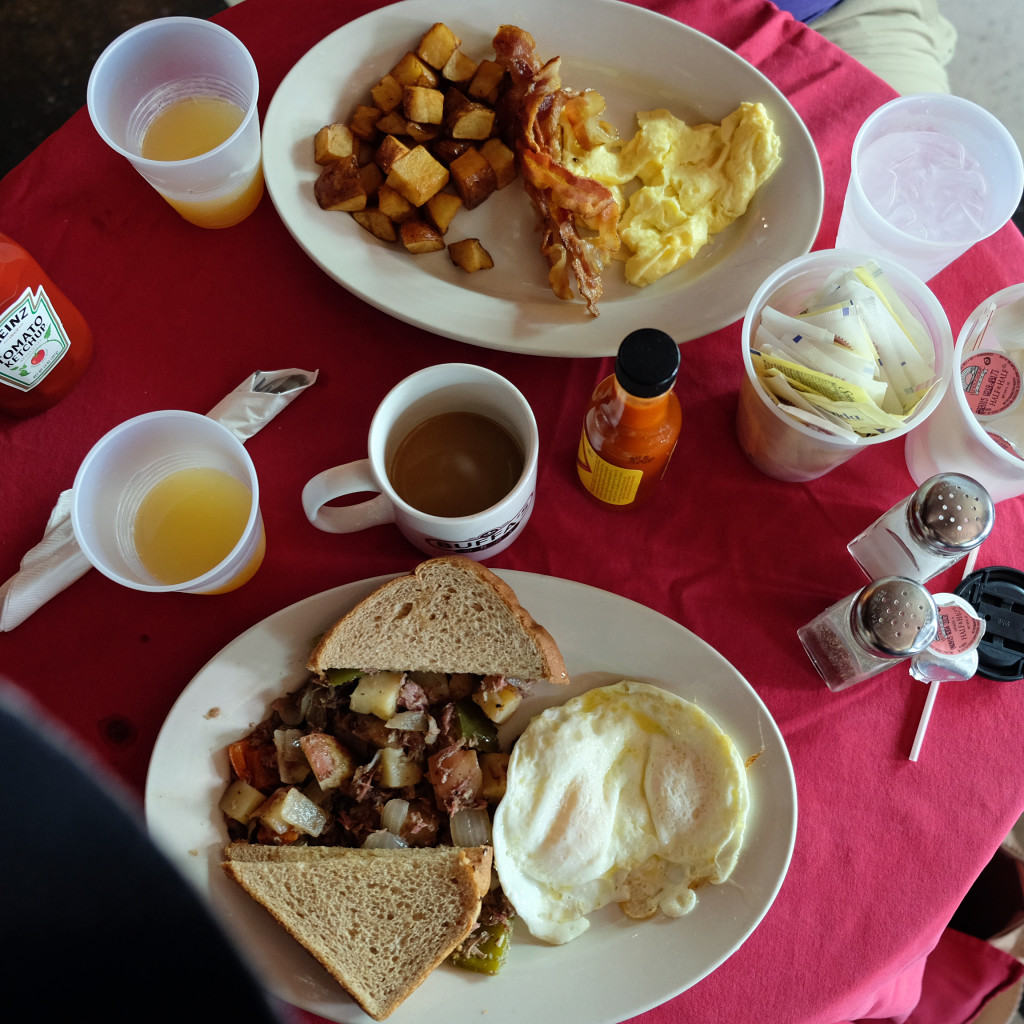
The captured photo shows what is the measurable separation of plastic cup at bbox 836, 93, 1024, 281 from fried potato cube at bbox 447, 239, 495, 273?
632 millimetres

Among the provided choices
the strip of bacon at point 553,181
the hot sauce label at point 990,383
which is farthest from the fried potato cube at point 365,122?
the hot sauce label at point 990,383

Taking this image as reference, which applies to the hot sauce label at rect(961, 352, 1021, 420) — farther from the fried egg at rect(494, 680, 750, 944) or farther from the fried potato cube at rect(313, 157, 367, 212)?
the fried potato cube at rect(313, 157, 367, 212)

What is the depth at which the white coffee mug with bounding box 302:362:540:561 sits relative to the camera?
1024 millimetres

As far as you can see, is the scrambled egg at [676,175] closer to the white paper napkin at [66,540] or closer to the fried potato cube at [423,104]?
the fried potato cube at [423,104]

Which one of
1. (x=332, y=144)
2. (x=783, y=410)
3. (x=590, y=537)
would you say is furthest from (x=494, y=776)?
(x=332, y=144)

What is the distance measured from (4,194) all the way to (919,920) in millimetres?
1939

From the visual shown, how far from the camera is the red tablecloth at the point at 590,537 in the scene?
113cm

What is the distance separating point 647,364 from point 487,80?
0.78 m

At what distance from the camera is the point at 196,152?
4.19 feet

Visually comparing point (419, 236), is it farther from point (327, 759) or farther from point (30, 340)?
point (327, 759)

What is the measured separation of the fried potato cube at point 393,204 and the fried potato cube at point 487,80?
0.25 meters

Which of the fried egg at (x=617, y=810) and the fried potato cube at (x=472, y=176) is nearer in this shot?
the fried egg at (x=617, y=810)

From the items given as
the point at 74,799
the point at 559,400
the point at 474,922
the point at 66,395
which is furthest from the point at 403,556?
the point at 74,799

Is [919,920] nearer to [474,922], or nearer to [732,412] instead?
[474,922]
